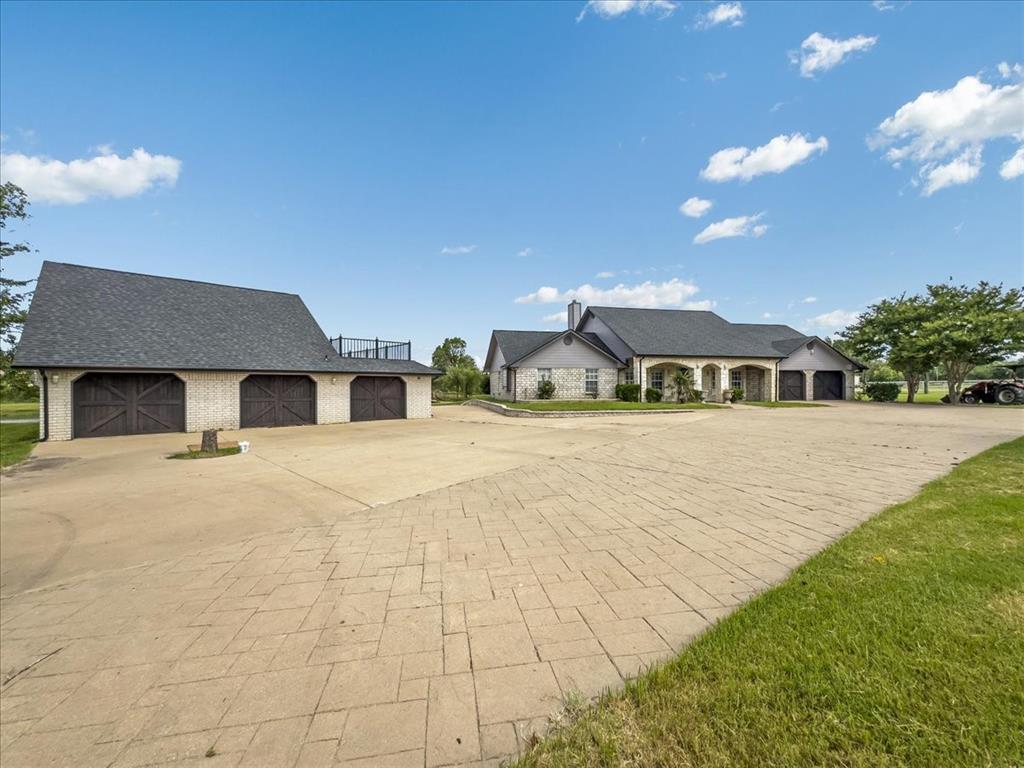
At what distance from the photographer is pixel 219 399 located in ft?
54.3

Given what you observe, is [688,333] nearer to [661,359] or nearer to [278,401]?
[661,359]

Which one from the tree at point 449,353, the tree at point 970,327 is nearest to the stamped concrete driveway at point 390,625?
the tree at point 970,327

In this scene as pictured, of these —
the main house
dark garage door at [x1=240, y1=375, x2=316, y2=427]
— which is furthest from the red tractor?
dark garage door at [x1=240, y1=375, x2=316, y2=427]

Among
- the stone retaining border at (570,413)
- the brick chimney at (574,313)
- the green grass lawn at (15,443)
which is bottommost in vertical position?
the green grass lawn at (15,443)

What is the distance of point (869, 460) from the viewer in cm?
764

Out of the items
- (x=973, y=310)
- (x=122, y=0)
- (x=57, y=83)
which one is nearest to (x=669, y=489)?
(x=122, y=0)

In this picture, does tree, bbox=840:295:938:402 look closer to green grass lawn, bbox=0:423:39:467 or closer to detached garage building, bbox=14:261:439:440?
detached garage building, bbox=14:261:439:440

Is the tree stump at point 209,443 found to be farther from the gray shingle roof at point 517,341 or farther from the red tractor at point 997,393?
the red tractor at point 997,393

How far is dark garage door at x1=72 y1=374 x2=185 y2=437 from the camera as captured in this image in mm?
14375

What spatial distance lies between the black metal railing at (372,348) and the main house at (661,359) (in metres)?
7.14

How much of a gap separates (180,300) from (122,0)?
12292 millimetres

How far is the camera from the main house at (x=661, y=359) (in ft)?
86.0

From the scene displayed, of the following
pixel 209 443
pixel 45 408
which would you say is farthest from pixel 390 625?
pixel 45 408

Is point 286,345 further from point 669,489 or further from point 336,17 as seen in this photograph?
point 669,489
